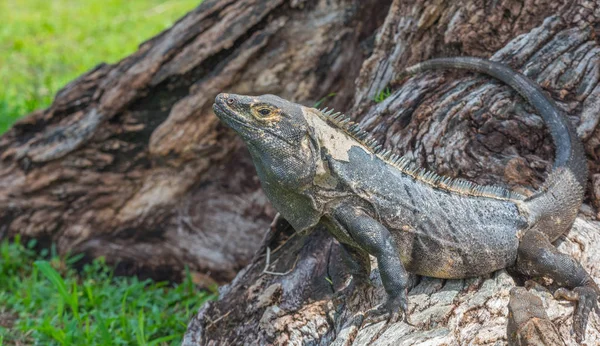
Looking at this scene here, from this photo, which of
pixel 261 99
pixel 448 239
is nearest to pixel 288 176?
pixel 261 99

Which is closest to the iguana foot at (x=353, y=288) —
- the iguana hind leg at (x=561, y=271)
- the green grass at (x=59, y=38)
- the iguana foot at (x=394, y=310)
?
the iguana foot at (x=394, y=310)

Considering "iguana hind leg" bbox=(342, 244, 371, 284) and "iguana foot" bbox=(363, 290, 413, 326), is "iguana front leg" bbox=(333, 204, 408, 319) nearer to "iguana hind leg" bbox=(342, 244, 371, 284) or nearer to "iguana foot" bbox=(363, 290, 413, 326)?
"iguana foot" bbox=(363, 290, 413, 326)

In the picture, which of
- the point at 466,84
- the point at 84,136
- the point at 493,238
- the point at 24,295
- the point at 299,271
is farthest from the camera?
the point at 84,136

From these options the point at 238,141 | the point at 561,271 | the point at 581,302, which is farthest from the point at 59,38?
the point at 581,302

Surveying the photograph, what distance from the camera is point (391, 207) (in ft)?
10.5

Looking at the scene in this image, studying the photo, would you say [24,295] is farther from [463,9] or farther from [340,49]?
[463,9]

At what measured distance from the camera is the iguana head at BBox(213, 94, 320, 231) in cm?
305

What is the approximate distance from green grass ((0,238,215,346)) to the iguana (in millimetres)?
1679

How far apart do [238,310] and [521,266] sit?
163 centimetres

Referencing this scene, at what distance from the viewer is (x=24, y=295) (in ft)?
16.4

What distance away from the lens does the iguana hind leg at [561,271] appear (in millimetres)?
3064

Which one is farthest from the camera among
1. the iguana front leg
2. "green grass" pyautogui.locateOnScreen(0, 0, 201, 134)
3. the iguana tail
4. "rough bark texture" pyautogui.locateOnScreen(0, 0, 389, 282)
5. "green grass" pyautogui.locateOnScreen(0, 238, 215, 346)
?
"green grass" pyautogui.locateOnScreen(0, 0, 201, 134)

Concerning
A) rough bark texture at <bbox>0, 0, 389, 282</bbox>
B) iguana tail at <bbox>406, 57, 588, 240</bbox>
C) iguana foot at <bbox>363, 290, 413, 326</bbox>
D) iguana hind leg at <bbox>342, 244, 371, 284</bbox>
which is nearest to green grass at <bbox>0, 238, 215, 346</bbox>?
rough bark texture at <bbox>0, 0, 389, 282</bbox>

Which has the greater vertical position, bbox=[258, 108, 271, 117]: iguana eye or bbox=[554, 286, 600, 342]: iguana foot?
bbox=[258, 108, 271, 117]: iguana eye
